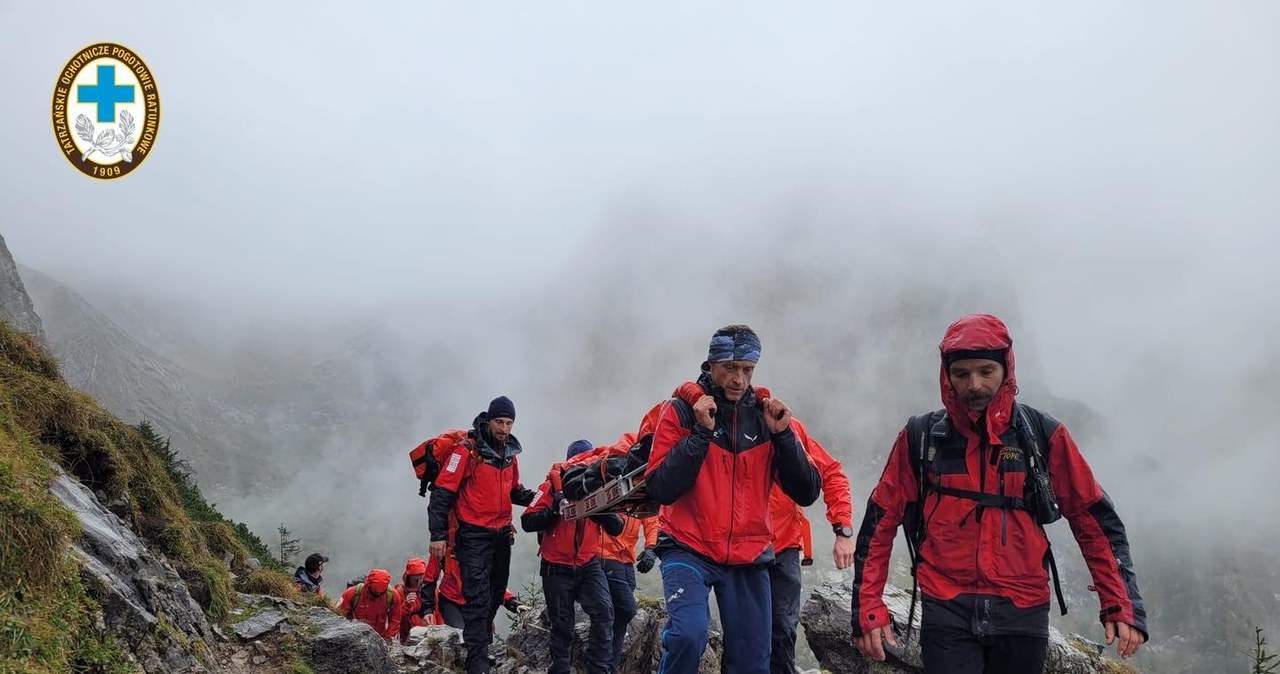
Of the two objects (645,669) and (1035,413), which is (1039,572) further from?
(645,669)

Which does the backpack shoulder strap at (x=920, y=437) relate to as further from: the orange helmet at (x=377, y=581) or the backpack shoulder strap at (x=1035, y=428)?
the orange helmet at (x=377, y=581)

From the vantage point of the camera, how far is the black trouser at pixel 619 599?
1042 centimetres

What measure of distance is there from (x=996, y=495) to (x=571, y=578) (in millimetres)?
6485

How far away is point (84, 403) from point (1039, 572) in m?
10.9

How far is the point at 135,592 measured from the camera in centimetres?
627

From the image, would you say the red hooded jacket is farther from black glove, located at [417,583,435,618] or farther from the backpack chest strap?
the backpack chest strap

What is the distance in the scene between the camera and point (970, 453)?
484 centimetres

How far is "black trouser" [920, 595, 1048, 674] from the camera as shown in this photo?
4.64m

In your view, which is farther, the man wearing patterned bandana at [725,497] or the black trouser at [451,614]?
the black trouser at [451,614]

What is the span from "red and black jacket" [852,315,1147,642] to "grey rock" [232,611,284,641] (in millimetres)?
7687

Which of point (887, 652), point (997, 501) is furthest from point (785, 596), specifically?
point (887, 652)

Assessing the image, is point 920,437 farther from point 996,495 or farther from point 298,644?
point 298,644

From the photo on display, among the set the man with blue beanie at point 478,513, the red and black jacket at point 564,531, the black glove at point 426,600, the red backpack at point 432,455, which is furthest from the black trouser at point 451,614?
the red and black jacket at point 564,531

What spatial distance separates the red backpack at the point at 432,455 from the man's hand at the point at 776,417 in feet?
18.7
